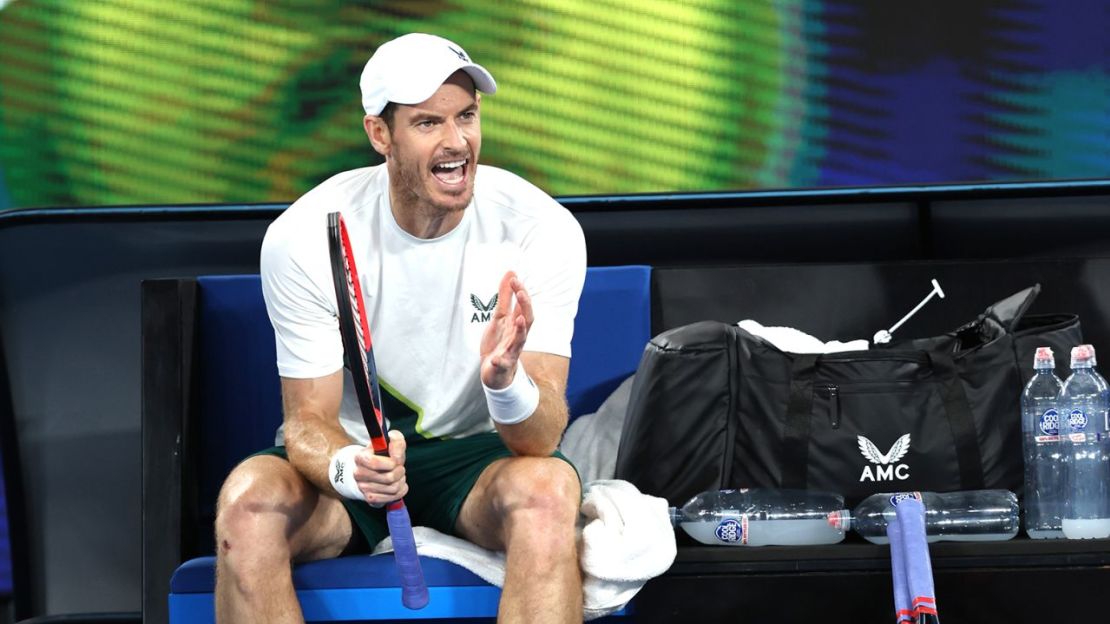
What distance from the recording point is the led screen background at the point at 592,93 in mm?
3312

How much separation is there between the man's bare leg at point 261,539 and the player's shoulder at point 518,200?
24.8 inches

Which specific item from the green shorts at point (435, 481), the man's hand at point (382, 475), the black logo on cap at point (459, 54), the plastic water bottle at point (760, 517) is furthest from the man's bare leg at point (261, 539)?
the black logo on cap at point (459, 54)

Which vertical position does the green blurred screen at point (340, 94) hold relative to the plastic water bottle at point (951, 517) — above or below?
above

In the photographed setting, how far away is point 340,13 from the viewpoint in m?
3.38

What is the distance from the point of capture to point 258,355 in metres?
3.19

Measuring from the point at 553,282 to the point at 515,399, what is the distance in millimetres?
329

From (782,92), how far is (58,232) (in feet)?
5.40

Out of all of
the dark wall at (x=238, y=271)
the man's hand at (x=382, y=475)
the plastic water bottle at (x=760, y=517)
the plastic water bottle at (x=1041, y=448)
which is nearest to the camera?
the man's hand at (x=382, y=475)

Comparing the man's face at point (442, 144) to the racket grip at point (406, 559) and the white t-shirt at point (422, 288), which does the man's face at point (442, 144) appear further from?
the racket grip at point (406, 559)

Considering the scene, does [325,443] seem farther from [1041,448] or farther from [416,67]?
[1041,448]

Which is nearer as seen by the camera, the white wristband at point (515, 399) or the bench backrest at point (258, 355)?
the white wristband at point (515, 399)

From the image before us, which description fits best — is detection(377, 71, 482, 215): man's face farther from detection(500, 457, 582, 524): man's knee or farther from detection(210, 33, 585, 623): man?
detection(500, 457, 582, 524): man's knee

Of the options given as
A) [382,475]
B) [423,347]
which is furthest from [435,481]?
[382,475]

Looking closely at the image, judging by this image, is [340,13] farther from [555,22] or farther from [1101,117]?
[1101,117]
